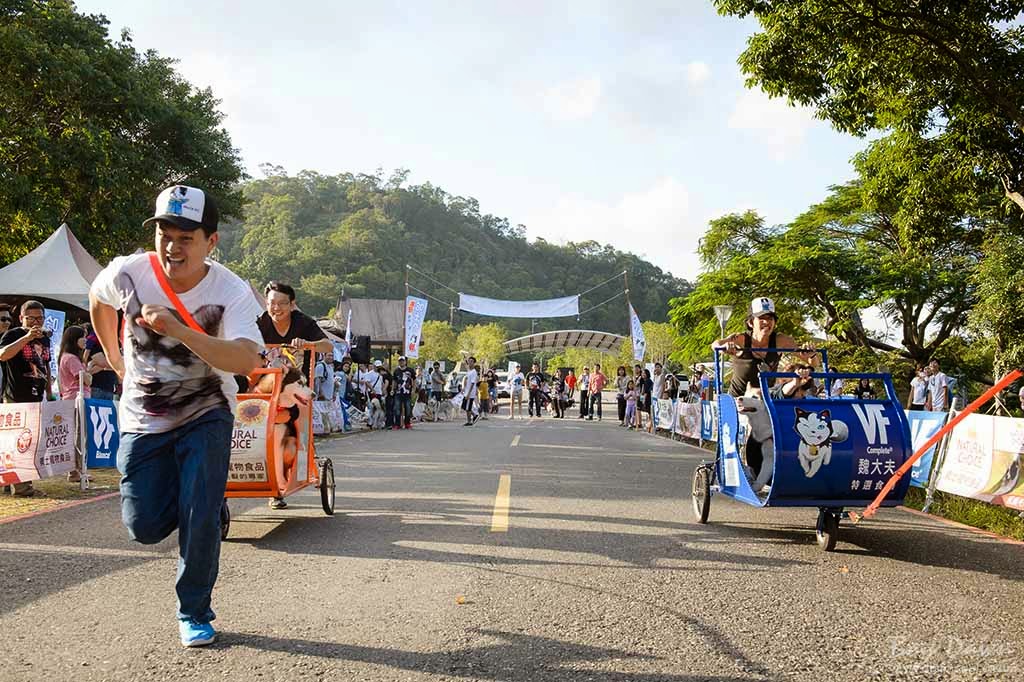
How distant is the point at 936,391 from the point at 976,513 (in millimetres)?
12025

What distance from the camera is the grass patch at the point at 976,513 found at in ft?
26.9

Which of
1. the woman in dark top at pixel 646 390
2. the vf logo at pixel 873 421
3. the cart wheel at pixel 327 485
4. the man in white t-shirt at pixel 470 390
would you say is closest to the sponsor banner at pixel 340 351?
the man in white t-shirt at pixel 470 390

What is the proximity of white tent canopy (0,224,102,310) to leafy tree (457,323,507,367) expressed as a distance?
66.6 metres

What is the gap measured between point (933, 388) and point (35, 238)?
2315 cm

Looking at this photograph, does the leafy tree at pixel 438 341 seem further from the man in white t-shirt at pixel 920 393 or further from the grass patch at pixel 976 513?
the grass patch at pixel 976 513

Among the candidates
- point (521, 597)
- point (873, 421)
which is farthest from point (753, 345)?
point (521, 597)

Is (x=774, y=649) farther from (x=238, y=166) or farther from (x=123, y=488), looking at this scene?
(x=238, y=166)

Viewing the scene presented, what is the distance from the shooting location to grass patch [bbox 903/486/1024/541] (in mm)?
8185

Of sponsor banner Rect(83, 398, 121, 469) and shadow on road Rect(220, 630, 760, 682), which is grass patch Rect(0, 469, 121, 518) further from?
shadow on road Rect(220, 630, 760, 682)

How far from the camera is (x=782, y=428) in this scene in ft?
22.5

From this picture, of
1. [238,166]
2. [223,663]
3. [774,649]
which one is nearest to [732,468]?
[774,649]

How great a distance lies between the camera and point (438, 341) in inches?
3364

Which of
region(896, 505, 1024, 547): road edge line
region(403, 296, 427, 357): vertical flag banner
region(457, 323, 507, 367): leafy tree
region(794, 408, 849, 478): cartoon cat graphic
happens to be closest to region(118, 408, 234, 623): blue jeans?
region(794, 408, 849, 478): cartoon cat graphic

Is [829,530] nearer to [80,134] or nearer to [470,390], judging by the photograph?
[470,390]
